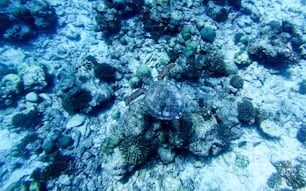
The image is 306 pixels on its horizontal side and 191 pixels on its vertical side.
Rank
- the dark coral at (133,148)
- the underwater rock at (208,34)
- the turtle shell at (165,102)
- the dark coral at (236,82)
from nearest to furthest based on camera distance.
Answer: the turtle shell at (165,102) → the dark coral at (133,148) → the dark coral at (236,82) → the underwater rock at (208,34)

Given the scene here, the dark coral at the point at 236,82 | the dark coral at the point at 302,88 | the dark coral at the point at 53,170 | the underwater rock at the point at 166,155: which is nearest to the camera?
the underwater rock at the point at 166,155

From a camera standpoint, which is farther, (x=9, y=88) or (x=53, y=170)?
(x=9, y=88)

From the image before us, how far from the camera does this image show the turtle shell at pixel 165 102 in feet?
17.1

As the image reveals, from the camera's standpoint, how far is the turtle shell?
17.1ft

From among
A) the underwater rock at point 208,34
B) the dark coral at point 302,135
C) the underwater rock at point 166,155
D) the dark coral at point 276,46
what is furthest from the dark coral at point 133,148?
the dark coral at point 276,46

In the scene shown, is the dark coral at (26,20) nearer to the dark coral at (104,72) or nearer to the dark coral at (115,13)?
the dark coral at (115,13)

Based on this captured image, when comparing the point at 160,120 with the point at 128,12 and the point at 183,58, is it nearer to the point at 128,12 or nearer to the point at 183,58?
the point at 183,58

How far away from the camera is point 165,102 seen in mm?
5273

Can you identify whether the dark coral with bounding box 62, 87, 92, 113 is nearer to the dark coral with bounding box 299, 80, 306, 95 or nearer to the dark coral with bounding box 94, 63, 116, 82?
the dark coral with bounding box 94, 63, 116, 82

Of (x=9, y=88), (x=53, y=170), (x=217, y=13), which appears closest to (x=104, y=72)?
(x=9, y=88)

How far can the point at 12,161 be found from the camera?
6453 mm

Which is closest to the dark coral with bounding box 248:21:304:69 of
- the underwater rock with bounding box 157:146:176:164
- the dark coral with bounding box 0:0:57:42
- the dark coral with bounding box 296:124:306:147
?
the dark coral with bounding box 296:124:306:147

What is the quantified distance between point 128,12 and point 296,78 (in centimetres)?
783

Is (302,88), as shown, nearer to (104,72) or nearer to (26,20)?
(104,72)
